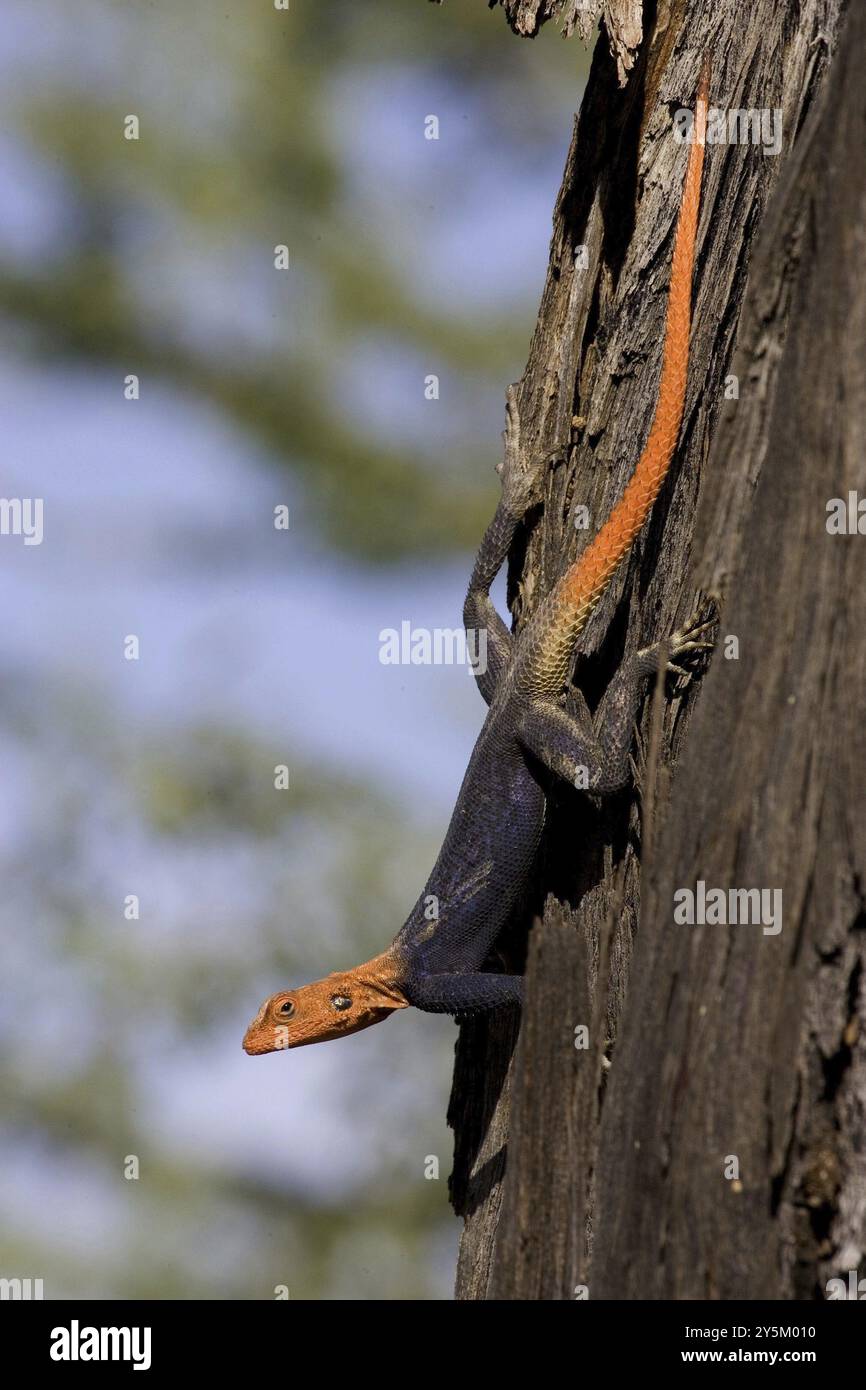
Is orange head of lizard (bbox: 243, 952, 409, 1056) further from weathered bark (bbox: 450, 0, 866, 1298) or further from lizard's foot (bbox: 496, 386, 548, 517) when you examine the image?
weathered bark (bbox: 450, 0, 866, 1298)

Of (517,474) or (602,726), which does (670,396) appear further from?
(602,726)

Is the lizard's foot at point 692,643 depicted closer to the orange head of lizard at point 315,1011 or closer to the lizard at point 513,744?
the lizard at point 513,744

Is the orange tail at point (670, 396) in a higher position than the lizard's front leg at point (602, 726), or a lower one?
higher

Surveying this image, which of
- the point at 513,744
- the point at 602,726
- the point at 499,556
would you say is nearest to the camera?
the point at 602,726

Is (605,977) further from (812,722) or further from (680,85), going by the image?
(680,85)

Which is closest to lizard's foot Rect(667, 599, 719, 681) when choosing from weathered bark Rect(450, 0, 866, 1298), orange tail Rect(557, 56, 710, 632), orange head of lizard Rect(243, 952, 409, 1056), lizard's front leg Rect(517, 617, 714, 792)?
lizard's front leg Rect(517, 617, 714, 792)

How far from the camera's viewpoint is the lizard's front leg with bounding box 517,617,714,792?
417 cm

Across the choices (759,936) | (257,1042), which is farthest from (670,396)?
(257,1042)

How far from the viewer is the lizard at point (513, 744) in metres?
4.22

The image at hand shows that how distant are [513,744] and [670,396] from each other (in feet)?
4.83

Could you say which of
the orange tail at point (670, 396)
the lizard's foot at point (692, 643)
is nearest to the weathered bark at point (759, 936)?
the lizard's foot at point (692, 643)

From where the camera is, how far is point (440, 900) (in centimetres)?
528

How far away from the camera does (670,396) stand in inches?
164
